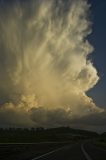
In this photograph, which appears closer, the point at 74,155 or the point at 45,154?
the point at 74,155

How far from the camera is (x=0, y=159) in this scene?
2919 cm

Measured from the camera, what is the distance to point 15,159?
96.1ft

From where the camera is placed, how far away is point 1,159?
1152 inches

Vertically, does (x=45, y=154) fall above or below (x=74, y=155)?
above

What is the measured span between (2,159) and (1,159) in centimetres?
8

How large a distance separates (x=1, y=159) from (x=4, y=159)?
0.75 ft

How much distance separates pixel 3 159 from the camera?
2928 centimetres

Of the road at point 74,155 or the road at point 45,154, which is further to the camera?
the road at point 45,154

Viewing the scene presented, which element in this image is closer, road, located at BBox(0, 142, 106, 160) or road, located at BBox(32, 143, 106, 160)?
road, located at BBox(32, 143, 106, 160)

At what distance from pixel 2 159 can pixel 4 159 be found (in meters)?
0.17

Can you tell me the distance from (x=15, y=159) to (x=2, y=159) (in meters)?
0.96

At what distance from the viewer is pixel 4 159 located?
29.2 metres

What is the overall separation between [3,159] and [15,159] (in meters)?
0.89

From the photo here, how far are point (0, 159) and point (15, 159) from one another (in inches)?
43.4
